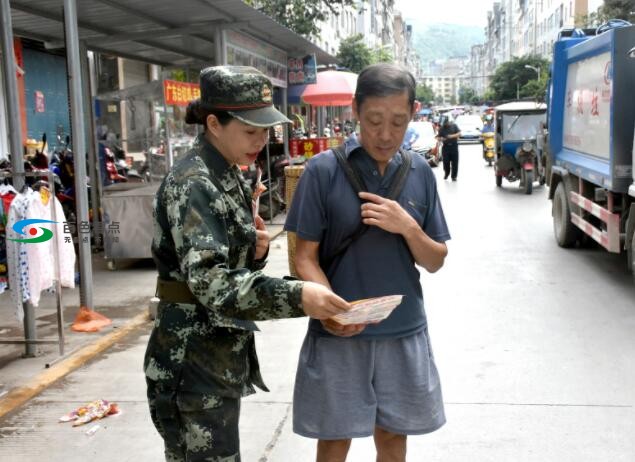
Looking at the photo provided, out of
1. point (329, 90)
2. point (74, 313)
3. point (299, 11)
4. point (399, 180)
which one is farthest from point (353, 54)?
point (399, 180)

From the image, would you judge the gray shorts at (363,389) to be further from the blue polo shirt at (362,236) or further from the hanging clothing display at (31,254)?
the hanging clothing display at (31,254)

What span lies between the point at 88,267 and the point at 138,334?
723 millimetres

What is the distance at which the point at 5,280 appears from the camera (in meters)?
5.41

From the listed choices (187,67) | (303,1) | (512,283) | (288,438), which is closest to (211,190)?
(288,438)

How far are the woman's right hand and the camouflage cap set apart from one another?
522mm

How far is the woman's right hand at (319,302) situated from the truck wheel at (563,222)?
8.40m

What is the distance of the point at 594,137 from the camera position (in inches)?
341

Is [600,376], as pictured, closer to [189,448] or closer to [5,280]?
[189,448]

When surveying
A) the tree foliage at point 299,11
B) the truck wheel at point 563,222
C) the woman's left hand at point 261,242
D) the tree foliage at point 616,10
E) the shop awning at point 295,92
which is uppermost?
the tree foliage at point 616,10

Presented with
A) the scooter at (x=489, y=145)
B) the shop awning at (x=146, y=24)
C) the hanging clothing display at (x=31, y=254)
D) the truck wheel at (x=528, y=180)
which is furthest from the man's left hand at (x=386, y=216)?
the scooter at (x=489, y=145)

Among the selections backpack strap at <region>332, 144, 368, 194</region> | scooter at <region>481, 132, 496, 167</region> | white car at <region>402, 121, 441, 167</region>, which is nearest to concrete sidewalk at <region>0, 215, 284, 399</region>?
backpack strap at <region>332, 144, 368, 194</region>

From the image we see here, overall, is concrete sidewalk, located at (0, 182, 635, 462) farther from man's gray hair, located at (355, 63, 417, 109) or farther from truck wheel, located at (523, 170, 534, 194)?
truck wheel, located at (523, 170, 534, 194)

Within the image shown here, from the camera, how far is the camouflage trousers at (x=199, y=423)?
2275 mm

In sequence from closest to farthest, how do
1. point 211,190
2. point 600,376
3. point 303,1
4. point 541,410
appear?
point 211,190, point 541,410, point 600,376, point 303,1
